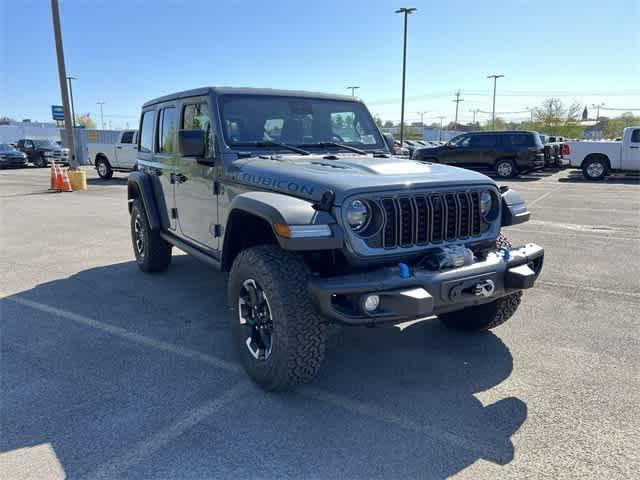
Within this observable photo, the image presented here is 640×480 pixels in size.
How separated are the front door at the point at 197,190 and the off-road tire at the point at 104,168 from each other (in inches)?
633

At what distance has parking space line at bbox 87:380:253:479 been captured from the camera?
8.09ft

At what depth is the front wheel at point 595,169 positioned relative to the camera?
17328 mm

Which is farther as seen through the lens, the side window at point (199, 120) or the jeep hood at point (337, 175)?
the side window at point (199, 120)

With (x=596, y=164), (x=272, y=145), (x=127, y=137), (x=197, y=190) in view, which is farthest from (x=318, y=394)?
(x=127, y=137)

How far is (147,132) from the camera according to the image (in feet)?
19.2

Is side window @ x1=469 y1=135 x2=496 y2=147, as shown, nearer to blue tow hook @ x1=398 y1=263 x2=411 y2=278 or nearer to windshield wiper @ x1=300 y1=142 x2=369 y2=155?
windshield wiper @ x1=300 y1=142 x2=369 y2=155

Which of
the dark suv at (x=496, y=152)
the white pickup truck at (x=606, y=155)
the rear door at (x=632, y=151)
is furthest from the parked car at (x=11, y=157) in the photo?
the rear door at (x=632, y=151)

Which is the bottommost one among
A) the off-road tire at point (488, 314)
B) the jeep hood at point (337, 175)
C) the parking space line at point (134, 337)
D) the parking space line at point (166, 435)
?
the parking space line at point (166, 435)

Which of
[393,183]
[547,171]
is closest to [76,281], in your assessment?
[393,183]

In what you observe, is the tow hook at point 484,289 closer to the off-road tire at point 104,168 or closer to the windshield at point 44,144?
the off-road tire at point 104,168

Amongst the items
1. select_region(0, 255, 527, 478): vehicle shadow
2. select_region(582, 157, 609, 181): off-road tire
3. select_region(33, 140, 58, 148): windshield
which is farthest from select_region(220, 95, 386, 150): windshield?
select_region(33, 140, 58, 148): windshield

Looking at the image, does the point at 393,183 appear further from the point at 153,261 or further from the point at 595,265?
the point at 595,265

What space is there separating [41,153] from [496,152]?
2416cm

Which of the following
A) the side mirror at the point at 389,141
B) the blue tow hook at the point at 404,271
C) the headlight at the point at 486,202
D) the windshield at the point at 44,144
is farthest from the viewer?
the windshield at the point at 44,144
